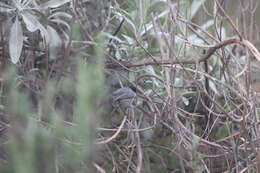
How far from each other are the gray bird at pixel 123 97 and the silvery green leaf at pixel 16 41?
328 millimetres

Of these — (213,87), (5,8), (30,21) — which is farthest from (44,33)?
(213,87)

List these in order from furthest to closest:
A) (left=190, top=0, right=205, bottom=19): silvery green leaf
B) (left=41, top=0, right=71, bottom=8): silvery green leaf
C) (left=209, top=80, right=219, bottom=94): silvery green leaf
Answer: (left=190, top=0, right=205, bottom=19): silvery green leaf
(left=209, top=80, right=219, bottom=94): silvery green leaf
(left=41, top=0, right=71, bottom=8): silvery green leaf

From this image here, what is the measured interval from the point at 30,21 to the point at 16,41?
0.08m

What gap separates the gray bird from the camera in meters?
1.66

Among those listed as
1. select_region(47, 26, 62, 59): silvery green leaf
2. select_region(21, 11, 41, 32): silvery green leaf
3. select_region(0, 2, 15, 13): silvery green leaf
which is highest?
select_region(0, 2, 15, 13): silvery green leaf

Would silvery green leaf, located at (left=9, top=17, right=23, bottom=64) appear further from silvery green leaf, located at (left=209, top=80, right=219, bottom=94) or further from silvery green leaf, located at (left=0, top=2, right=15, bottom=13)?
silvery green leaf, located at (left=209, top=80, right=219, bottom=94)

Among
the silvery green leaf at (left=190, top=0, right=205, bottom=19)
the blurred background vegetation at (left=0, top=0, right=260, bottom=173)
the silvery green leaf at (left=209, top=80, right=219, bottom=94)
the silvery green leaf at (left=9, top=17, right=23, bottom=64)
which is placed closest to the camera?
the blurred background vegetation at (left=0, top=0, right=260, bottom=173)

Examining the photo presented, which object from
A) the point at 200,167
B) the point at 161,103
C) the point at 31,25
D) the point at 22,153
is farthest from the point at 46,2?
the point at 22,153

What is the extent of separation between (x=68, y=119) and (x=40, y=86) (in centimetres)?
23

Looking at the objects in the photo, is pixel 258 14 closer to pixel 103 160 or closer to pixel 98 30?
pixel 98 30

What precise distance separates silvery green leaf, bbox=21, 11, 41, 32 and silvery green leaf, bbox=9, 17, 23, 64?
39 millimetres

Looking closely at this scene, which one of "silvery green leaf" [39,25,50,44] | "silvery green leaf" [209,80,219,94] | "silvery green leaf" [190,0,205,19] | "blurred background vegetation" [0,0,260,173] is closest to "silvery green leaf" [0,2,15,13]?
"blurred background vegetation" [0,0,260,173]

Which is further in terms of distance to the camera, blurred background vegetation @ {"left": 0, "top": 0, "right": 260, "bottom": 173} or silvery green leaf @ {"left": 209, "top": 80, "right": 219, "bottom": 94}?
silvery green leaf @ {"left": 209, "top": 80, "right": 219, "bottom": 94}

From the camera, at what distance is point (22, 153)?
688 millimetres
